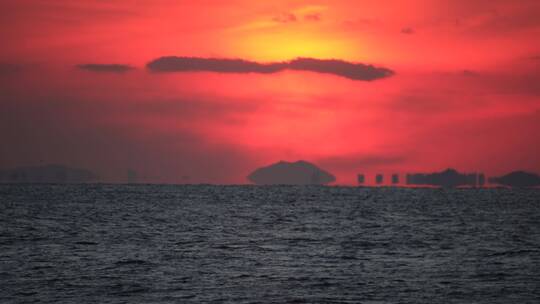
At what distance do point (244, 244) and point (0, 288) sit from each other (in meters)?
33.5

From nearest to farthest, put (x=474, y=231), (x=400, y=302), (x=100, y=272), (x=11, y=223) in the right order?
(x=400, y=302) < (x=100, y=272) < (x=474, y=231) < (x=11, y=223)

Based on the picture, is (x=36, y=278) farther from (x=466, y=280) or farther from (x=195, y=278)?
(x=466, y=280)

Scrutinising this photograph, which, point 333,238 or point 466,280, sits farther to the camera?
point 333,238

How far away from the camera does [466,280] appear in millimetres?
47469

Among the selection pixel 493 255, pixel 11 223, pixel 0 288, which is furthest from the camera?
pixel 11 223

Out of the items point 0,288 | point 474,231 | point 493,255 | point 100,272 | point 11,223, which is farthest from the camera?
point 11,223

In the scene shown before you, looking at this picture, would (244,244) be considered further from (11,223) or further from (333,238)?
(11,223)

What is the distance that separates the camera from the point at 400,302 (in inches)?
1554

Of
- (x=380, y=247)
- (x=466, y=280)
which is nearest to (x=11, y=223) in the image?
(x=380, y=247)

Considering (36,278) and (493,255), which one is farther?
(493,255)

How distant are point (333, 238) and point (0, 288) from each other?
1805 inches

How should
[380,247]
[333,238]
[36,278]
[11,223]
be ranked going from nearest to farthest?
1. [36,278]
2. [380,247]
3. [333,238]
4. [11,223]

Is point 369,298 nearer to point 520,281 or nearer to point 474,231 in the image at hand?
point 520,281

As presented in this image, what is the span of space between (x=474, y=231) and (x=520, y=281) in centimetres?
5024
